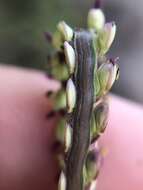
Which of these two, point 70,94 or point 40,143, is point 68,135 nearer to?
point 70,94

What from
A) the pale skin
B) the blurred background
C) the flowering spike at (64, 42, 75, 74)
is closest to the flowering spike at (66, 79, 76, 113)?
the flowering spike at (64, 42, 75, 74)

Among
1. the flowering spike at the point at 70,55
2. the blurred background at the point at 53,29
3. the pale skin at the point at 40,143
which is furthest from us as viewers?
the blurred background at the point at 53,29

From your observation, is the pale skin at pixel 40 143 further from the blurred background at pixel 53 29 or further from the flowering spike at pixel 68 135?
the blurred background at pixel 53 29

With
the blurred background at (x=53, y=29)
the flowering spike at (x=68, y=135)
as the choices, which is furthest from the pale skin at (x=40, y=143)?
the blurred background at (x=53, y=29)

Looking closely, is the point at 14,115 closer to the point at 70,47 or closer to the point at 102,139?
the point at 102,139

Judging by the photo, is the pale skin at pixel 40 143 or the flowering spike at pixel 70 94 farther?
the pale skin at pixel 40 143
